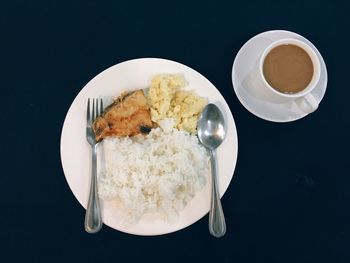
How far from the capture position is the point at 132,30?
5.13 feet

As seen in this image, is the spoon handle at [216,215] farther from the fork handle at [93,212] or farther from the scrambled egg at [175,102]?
the fork handle at [93,212]

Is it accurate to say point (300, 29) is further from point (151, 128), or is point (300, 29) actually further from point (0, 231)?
point (0, 231)

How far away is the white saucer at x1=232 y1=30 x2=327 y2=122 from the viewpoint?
4.83 feet

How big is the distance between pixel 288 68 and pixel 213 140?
369 millimetres

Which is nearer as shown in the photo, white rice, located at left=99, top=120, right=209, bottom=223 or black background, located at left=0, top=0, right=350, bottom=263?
white rice, located at left=99, top=120, right=209, bottom=223

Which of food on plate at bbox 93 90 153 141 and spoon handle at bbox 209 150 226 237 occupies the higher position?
food on plate at bbox 93 90 153 141

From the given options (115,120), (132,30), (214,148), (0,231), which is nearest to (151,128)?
(115,120)

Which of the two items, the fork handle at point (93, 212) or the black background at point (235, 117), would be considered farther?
the black background at point (235, 117)

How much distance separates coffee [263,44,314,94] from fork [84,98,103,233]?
62 centimetres

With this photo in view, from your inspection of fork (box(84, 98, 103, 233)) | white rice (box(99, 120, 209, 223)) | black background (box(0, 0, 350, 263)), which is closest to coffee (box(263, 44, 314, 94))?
black background (box(0, 0, 350, 263))

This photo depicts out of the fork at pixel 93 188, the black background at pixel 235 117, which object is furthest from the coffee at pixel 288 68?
the fork at pixel 93 188

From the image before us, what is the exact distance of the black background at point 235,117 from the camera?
148 cm

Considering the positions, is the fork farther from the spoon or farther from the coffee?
the coffee

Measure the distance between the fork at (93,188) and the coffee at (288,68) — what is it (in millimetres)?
620
